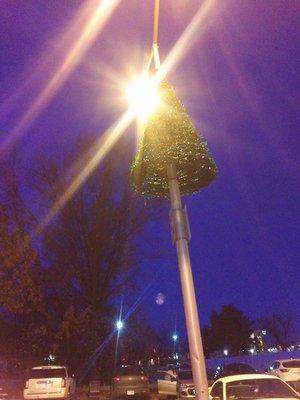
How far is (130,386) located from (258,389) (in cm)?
1548

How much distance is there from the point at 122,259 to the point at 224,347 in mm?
62545

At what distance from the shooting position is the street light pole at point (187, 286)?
4117 mm

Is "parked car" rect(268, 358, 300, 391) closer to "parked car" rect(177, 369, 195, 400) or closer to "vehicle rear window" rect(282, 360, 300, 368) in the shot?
"vehicle rear window" rect(282, 360, 300, 368)

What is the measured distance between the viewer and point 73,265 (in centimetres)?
3378

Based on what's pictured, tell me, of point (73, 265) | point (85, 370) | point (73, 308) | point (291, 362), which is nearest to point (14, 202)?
point (73, 265)

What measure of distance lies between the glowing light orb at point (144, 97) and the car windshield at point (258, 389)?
20.8ft

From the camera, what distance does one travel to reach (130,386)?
2406 centimetres

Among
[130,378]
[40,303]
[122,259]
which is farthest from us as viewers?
[122,259]

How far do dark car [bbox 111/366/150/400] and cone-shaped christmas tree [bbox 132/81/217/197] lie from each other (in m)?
20.6

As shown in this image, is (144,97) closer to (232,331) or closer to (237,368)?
(237,368)

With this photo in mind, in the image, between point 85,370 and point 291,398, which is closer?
point 291,398

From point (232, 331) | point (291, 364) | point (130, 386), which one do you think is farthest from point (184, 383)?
point (232, 331)

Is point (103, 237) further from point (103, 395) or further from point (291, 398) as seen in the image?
point (291, 398)

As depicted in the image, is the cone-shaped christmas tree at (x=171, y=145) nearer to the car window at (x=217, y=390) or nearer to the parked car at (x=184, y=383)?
the car window at (x=217, y=390)
